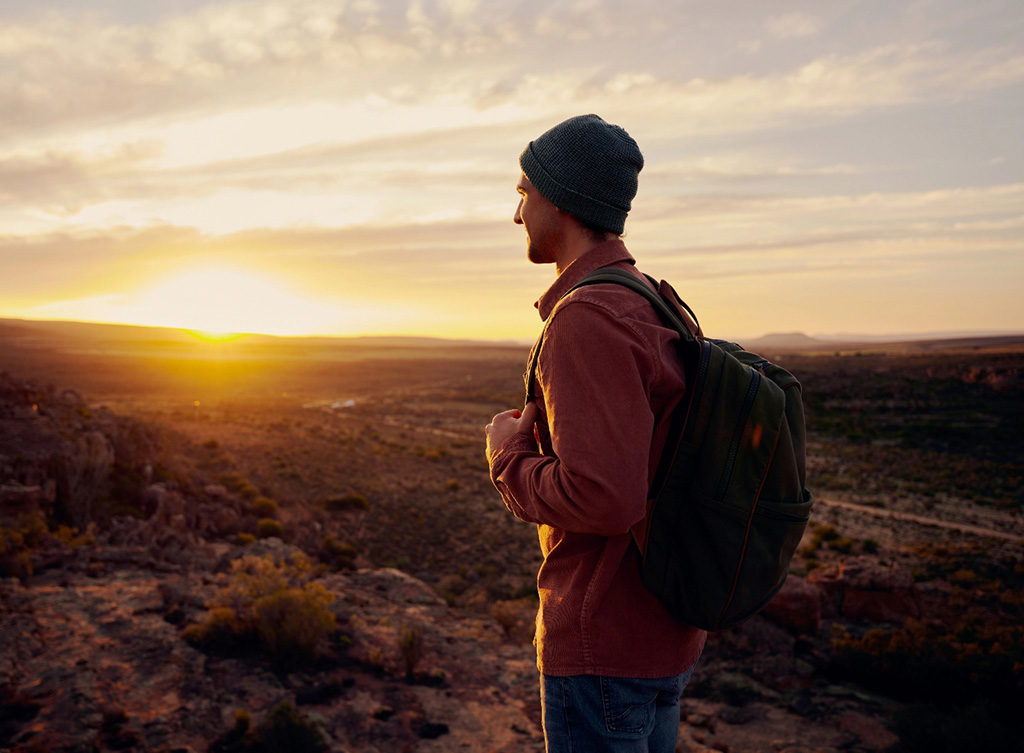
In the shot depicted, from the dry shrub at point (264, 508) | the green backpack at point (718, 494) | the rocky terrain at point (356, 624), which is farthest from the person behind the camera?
the dry shrub at point (264, 508)

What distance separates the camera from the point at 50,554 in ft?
24.1

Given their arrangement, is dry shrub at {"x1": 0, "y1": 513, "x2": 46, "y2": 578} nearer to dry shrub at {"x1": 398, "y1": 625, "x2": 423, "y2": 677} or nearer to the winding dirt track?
dry shrub at {"x1": 398, "y1": 625, "x2": 423, "y2": 677}

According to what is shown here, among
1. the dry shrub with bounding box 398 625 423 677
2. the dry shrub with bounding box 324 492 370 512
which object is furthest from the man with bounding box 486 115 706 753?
the dry shrub with bounding box 324 492 370 512

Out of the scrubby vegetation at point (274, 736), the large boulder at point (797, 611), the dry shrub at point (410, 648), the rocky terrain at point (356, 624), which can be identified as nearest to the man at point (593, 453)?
the scrubby vegetation at point (274, 736)

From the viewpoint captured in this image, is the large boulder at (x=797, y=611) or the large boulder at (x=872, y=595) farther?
the large boulder at (x=872, y=595)

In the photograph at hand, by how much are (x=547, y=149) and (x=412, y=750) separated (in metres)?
4.79

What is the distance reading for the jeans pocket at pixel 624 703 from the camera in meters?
1.43

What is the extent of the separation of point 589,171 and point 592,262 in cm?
22

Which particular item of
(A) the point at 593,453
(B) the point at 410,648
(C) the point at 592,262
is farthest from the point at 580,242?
(B) the point at 410,648

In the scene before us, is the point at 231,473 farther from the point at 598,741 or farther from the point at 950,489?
the point at 950,489

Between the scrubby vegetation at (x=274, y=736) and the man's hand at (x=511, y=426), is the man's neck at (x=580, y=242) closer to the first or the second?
the man's hand at (x=511, y=426)

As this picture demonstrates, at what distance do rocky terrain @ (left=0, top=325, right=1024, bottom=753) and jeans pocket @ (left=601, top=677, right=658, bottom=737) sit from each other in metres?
3.94

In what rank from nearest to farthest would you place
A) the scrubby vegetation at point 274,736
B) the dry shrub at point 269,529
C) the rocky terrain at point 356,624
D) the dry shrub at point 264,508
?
the scrubby vegetation at point 274,736 → the rocky terrain at point 356,624 → the dry shrub at point 269,529 → the dry shrub at point 264,508

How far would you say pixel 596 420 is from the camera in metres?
1.28
